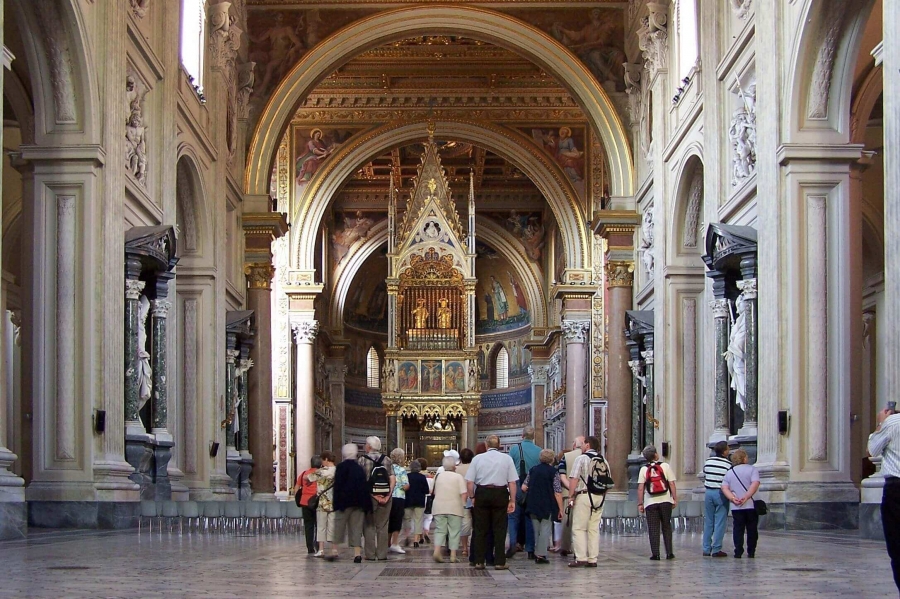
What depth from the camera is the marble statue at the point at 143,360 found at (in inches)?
779

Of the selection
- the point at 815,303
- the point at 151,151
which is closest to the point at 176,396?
the point at 151,151

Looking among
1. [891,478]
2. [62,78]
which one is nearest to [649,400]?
[62,78]

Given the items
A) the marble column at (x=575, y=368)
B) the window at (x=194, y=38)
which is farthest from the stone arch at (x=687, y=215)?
the marble column at (x=575, y=368)

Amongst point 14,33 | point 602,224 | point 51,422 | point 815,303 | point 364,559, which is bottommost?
point 364,559

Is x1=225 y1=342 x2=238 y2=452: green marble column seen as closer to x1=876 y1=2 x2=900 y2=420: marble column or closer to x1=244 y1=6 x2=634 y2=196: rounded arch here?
x1=244 y1=6 x2=634 y2=196: rounded arch

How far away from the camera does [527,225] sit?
48688mm

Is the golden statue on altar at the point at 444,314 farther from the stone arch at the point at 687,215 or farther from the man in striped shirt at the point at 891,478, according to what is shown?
the man in striped shirt at the point at 891,478

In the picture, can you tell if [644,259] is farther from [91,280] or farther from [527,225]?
[527,225]

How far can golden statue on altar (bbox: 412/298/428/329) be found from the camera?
46.2 m

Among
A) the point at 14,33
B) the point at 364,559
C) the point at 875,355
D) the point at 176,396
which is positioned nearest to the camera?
the point at 364,559

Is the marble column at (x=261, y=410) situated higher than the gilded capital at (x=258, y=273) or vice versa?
the gilded capital at (x=258, y=273)

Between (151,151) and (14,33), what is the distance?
107 inches

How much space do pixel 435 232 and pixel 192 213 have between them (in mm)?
19152

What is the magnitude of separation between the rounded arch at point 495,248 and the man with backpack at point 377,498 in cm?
3295
